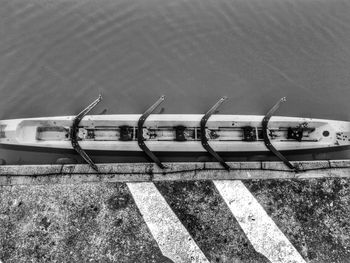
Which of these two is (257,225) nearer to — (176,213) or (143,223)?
(176,213)

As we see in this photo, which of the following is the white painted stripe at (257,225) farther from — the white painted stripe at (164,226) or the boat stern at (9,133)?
the boat stern at (9,133)

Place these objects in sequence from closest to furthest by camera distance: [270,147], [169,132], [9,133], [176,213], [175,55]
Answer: [176,213] < [270,147] < [9,133] < [169,132] < [175,55]

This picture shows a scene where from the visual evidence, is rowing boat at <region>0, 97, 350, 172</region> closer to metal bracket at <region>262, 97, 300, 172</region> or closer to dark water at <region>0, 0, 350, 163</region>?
metal bracket at <region>262, 97, 300, 172</region>

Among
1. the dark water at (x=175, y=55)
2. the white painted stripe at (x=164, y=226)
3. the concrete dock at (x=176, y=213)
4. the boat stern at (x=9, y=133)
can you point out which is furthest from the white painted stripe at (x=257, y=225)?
the boat stern at (x=9, y=133)

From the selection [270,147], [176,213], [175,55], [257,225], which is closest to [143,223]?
[176,213]

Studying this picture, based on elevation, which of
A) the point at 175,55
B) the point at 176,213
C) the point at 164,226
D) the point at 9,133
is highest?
the point at 175,55

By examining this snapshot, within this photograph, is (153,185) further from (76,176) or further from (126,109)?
(126,109)

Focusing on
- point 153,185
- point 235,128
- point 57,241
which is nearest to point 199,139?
point 235,128

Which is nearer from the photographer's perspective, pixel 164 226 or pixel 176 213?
pixel 164 226
